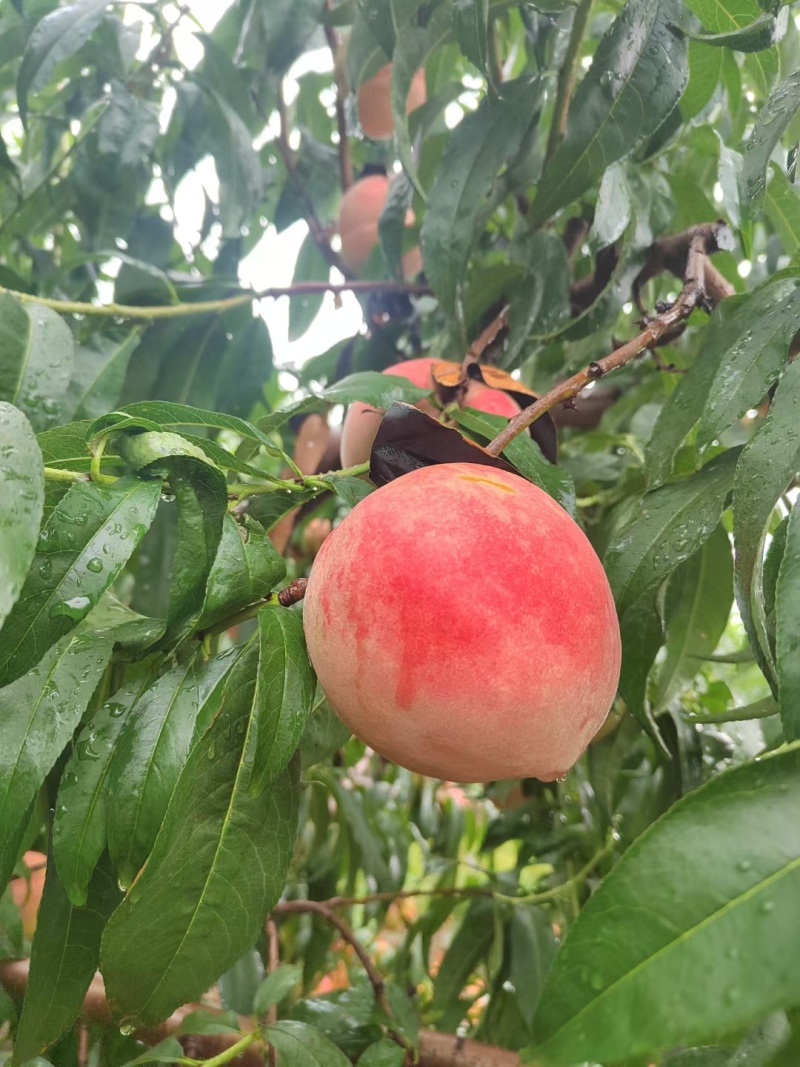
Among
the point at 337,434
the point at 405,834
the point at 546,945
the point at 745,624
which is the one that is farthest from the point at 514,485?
the point at 405,834

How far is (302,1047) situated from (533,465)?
43cm

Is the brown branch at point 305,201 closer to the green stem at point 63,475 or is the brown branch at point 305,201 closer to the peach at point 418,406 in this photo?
the peach at point 418,406

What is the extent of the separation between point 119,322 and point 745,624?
28.3 inches

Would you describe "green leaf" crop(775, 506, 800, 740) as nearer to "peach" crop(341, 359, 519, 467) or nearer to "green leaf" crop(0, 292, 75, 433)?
"peach" crop(341, 359, 519, 467)

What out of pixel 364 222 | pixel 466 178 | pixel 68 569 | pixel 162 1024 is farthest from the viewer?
pixel 364 222

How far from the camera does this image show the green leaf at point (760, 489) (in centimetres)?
40

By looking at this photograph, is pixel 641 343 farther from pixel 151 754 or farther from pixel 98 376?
pixel 98 376

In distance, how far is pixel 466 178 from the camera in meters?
0.71

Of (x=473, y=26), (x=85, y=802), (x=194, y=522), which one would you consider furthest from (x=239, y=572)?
(x=473, y=26)

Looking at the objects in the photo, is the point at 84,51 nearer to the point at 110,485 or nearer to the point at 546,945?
the point at 110,485

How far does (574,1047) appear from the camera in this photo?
240 mm

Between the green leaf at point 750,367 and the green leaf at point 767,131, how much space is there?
7 cm

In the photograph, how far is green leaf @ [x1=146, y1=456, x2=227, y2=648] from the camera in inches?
16.6

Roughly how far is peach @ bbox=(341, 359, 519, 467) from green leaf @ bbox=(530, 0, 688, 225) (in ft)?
0.58
